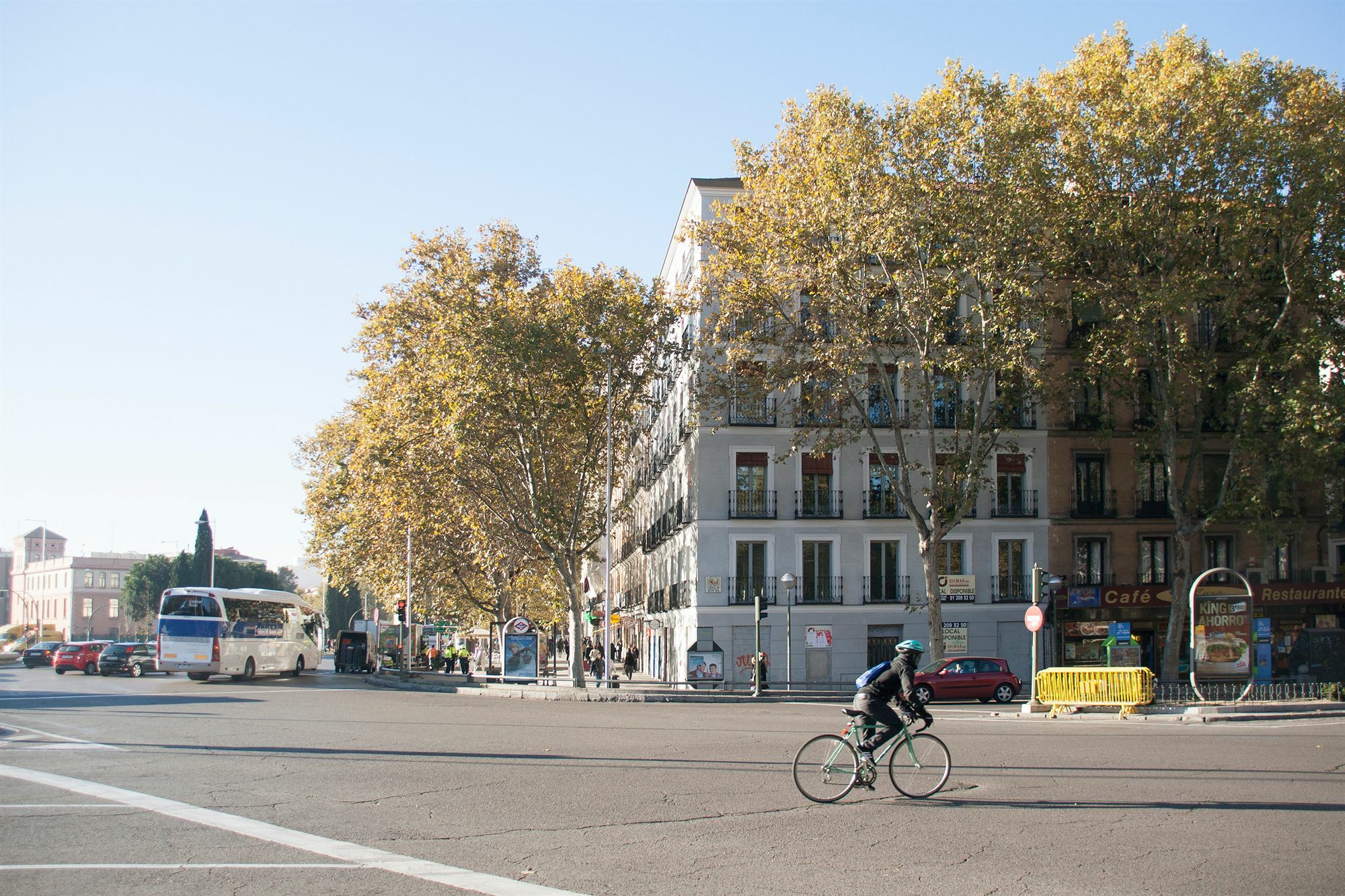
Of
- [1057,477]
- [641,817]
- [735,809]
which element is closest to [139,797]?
[641,817]

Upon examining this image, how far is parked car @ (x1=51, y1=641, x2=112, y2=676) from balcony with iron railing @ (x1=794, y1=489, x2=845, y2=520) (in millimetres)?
27445

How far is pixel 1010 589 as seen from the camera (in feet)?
138

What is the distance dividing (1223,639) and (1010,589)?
50.2ft

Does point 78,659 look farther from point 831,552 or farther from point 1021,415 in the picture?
point 1021,415

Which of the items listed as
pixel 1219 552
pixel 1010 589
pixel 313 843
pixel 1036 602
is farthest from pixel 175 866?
pixel 1219 552

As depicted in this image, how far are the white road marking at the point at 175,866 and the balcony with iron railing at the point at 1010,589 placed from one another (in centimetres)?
3649

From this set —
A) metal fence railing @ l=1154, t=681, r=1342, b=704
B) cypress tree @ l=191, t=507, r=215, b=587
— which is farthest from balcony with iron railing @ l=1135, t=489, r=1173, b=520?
cypress tree @ l=191, t=507, r=215, b=587

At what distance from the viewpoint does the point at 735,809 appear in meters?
10.8

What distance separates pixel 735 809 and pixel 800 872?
8.71ft

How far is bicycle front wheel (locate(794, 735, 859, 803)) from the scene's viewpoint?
1120cm

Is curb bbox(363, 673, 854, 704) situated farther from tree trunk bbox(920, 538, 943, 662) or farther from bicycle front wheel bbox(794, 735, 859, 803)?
bicycle front wheel bbox(794, 735, 859, 803)

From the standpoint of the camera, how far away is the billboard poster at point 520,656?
37.2m

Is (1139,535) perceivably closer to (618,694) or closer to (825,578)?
Result: (825,578)

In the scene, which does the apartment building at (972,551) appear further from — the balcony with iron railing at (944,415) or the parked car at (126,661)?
the parked car at (126,661)
